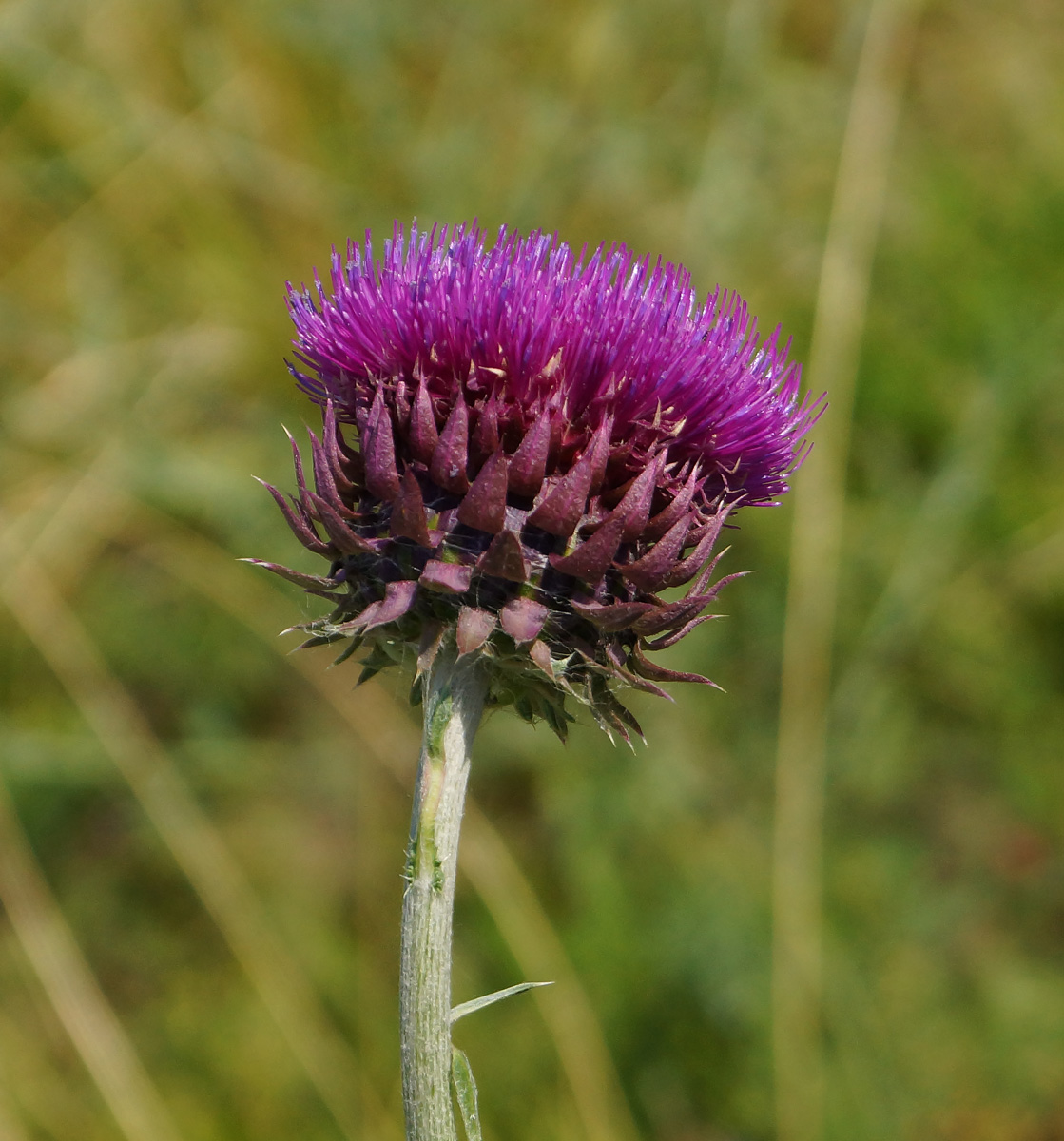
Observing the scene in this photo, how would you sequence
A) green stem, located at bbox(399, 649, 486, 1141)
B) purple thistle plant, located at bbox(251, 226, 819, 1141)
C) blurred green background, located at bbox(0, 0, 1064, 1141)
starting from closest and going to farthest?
green stem, located at bbox(399, 649, 486, 1141), purple thistle plant, located at bbox(251, 226, 819, 1141), blurred green background, located at bbox(0, 0, 1064, 1141)

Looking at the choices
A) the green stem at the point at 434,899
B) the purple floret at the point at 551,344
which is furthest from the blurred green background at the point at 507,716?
the purple floret at the point at 551,344

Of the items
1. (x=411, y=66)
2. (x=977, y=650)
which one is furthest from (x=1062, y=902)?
(x=411, y=66)

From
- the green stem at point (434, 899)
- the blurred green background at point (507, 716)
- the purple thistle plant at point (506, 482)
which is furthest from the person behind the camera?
the blurred green background at point (507, 716)

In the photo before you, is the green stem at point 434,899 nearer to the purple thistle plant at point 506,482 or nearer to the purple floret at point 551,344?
the purple thistle plant at point 506,482

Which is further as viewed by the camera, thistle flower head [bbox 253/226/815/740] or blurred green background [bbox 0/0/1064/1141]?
blurred green background [bbox 0/0/1064/1141]

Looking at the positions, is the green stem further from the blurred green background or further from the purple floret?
the blurred green background

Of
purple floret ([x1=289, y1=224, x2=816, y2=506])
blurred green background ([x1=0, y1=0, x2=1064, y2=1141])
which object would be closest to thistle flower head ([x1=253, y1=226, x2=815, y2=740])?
purple floret ([x1=289, y1=224, x2=816, y2=506])
